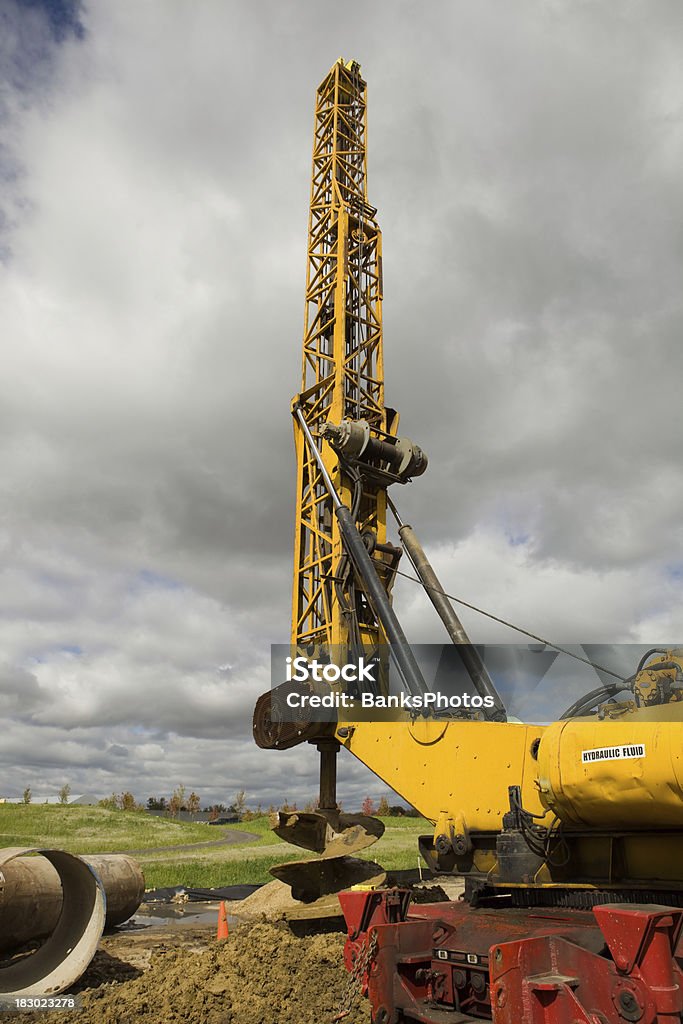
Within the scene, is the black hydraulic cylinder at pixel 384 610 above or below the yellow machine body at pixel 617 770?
above

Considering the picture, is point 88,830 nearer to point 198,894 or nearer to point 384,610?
point 198,894

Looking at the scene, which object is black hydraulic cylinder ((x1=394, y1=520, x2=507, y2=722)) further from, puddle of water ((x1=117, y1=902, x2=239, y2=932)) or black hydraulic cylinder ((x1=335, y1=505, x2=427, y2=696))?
puddle of water ((x1=117, y1=902, x2=239, y2=932))

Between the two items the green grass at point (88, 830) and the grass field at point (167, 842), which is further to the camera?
the green grass at point (88, 830)

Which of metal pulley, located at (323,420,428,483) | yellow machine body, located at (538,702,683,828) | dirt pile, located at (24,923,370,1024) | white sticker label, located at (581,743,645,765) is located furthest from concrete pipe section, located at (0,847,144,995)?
metal pulley, located at (323,420,428,483)

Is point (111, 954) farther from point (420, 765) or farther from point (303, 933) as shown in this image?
point (420, 765)

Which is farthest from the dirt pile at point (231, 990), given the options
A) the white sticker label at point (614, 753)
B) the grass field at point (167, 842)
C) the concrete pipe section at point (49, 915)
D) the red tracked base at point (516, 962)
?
the grass field at point (167, 842)

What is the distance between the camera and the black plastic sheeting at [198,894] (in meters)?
15.1

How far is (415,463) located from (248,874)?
1155cm

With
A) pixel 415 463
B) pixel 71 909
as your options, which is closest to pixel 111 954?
pixel 71 909

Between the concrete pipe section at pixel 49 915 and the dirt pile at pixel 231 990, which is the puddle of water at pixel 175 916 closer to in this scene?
the concrete pipe section at pixel 49 915

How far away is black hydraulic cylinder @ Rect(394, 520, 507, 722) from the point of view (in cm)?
961

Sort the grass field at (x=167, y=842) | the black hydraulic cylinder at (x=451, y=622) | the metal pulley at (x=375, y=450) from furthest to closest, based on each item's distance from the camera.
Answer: the grass field at (x=167, y=842) → the metal pulley at (x=375, y=450) → the black hydraulic cylinder at (x=451, y=622)

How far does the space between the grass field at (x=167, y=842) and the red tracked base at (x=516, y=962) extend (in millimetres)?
12386

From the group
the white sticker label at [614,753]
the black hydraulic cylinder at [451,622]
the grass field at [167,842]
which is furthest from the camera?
the grass field at [167,842]
